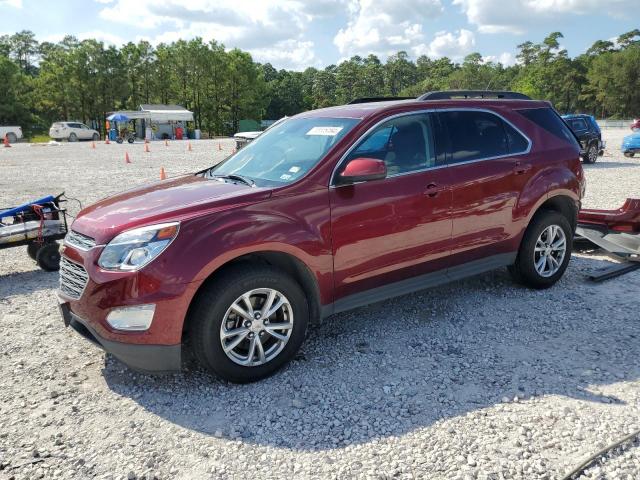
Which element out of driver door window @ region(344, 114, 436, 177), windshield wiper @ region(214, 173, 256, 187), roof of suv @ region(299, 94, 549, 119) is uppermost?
roof of suv @ region(299, 94, 549, 119)

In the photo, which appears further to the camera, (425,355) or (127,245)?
(425,355)

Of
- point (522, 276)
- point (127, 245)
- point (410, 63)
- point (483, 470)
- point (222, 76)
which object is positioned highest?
point (410, 63)

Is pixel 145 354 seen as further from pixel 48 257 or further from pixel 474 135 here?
pixel 48 257

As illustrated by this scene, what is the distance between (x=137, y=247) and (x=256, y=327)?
0.95 metres

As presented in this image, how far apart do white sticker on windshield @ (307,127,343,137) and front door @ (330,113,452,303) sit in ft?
0.81

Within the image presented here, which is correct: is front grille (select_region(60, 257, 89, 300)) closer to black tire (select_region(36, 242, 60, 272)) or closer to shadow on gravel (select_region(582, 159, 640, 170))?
black tire (select_region(36, 242, 60, 272))

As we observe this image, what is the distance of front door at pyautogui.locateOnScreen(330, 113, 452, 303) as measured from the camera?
12.8 ft

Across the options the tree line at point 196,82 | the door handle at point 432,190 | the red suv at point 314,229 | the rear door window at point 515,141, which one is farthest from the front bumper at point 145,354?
the tree line at point 196,82

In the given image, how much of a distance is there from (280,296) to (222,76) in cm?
7120

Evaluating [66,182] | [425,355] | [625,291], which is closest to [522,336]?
[425,355]

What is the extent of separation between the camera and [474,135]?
15.5ft

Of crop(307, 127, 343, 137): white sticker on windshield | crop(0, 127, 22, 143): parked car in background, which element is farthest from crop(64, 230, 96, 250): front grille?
crop(0, 127, 22, 143): parked car in background

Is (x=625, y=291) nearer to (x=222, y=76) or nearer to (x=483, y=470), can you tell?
(x=483, y=470)

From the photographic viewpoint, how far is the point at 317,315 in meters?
3.88
